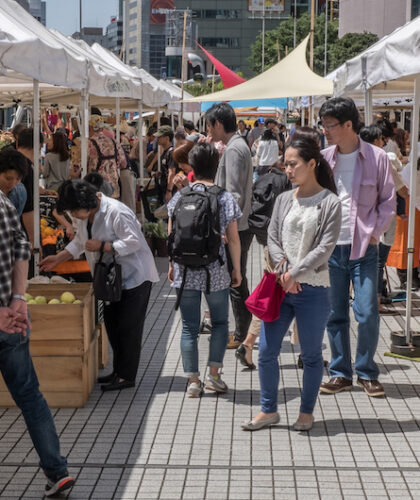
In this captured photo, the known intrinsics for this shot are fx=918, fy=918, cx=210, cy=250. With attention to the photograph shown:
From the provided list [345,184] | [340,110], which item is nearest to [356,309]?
[345,184]

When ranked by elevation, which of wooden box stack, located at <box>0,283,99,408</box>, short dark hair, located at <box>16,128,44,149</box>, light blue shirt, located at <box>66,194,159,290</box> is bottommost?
wooden box stack, located at <box>0,283,99,408</box>

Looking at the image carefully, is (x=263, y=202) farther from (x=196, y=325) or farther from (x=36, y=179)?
(x=36, y=179)

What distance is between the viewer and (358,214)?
249 inches

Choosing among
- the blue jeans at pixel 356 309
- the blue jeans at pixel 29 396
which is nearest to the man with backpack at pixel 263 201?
the blue jeans at pixel 356 309

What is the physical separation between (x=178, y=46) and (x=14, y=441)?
6407 inches

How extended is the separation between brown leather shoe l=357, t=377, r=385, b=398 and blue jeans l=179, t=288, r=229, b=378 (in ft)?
3.40

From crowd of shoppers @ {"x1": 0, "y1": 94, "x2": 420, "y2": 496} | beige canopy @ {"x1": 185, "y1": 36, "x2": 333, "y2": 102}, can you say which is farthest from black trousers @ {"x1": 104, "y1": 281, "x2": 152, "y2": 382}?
beige canopy @ {"x1": 185, "y1": 36, "x2": 333, "y2": 102}

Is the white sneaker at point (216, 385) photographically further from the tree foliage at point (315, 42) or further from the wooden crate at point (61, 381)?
the tree foliage at point (315, 42)

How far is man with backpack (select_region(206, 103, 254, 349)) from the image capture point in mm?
7500

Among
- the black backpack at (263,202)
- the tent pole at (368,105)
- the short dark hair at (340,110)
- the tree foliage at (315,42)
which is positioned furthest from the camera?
the tree foliage at (315,42)

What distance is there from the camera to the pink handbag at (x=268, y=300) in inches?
217

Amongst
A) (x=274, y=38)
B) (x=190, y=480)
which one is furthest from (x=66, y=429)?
(x=274, y=38)

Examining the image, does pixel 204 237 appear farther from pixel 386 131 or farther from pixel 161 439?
pixel 386 131

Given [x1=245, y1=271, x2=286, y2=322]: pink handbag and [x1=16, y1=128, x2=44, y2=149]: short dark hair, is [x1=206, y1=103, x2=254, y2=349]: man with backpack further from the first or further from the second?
[x1=16, y1=128, x2=44, y2=149]: short dark hair
